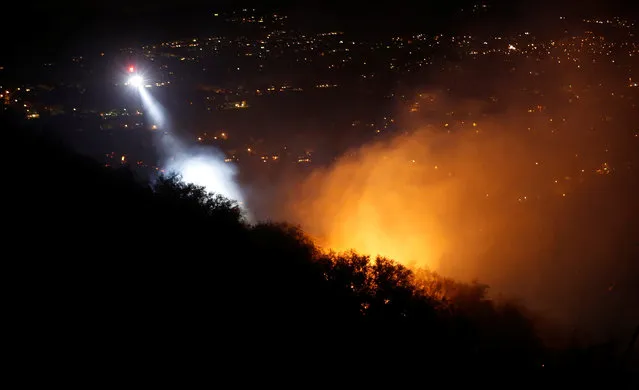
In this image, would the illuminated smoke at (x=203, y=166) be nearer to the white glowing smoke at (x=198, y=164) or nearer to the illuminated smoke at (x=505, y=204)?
the white glowing smoke at (x=198, y=164)

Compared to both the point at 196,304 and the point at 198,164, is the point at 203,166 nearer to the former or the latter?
the point at 198,164

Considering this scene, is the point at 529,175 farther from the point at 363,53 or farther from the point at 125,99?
the point at 125,99

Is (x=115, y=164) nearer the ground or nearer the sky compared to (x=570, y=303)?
nearer the sky

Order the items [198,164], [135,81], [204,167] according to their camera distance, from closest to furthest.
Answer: [204,167]
[198,164]
[135,81]

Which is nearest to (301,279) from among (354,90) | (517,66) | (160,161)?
(160,161)

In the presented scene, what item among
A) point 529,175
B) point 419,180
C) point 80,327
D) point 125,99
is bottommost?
point 80,327

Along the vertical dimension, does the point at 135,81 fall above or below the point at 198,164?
above

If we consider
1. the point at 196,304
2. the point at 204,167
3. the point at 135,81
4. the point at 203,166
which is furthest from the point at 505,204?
the point at 135,81

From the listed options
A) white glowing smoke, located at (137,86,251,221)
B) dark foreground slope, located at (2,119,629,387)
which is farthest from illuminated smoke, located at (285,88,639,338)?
dark foreground slope, located at (2,119,629,387)

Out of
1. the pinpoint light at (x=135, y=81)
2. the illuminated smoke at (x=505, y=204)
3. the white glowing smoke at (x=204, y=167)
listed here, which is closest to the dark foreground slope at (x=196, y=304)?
the illuminated smoke at (x=505, y=204)
